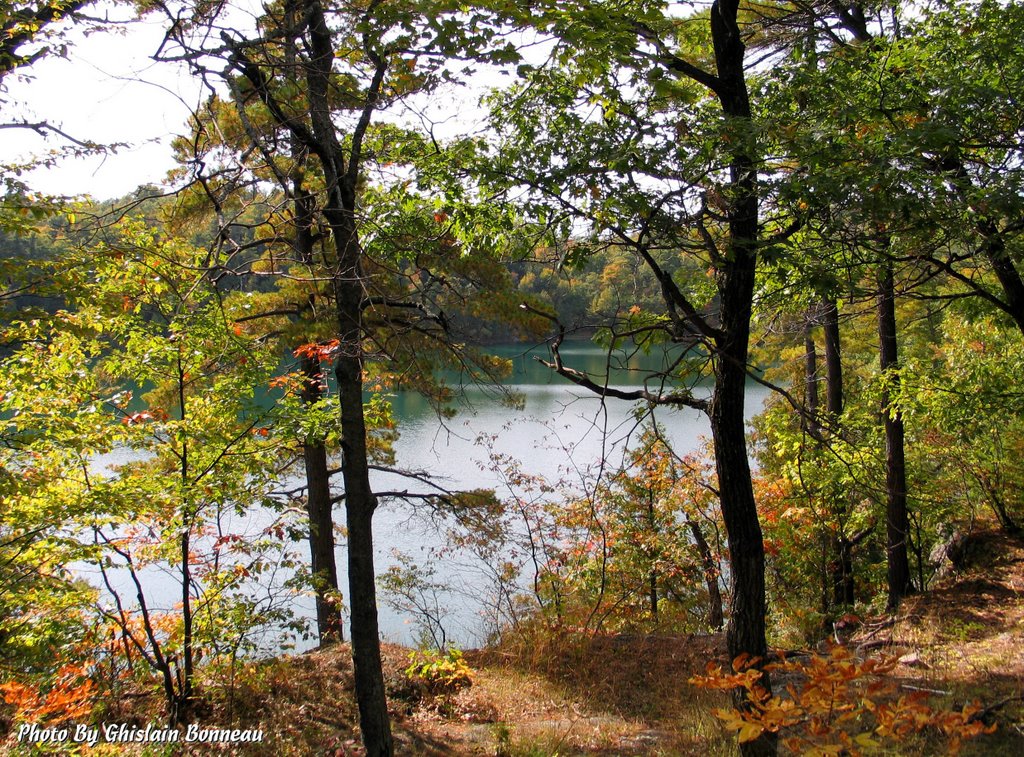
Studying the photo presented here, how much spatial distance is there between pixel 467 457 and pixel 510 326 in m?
13.5

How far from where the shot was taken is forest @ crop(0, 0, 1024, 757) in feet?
12.5

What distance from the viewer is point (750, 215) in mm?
4051

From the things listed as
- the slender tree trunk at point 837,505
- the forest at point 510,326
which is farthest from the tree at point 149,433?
the slender tree trunk at point 837,505

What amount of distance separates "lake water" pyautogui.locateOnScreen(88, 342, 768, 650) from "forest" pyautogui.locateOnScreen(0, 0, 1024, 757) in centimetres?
78

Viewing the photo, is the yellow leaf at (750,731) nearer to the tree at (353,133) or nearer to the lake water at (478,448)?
the lake water at (478,448)

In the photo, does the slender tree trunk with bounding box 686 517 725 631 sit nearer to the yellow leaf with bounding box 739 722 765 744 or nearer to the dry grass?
the dry grass

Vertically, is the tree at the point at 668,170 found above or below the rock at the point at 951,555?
above

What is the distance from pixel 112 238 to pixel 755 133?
247 inches

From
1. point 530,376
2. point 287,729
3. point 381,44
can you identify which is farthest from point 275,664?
point 530,376

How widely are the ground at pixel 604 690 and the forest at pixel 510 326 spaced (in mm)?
49

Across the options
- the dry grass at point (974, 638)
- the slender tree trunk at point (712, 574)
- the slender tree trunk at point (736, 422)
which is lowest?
the slender tree trunk at point (712, 574)

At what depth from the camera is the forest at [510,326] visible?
3.81 metres

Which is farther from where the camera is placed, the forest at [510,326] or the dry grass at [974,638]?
the dry grass at [974,638]

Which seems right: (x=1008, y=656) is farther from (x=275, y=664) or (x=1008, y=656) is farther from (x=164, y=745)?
(x=164, y=745)
